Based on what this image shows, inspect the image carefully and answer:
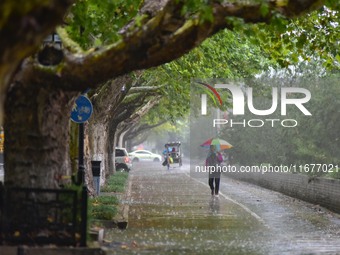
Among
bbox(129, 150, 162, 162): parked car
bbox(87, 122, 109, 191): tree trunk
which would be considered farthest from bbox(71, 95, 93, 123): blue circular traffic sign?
bbox(129, 150, 162, 162): parked car

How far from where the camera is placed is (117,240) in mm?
16172

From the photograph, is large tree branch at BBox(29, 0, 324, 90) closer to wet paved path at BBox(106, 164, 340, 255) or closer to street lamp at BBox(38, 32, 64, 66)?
street lamp at BBox(38, 32, 64, 66)

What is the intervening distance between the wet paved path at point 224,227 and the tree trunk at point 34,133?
6.25 ft

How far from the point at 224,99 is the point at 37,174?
89.7 feet

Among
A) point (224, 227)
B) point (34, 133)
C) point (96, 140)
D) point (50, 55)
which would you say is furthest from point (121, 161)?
point (50, 55)

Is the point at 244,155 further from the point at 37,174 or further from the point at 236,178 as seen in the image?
the point at 37,174

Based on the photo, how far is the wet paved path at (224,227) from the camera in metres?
15.5

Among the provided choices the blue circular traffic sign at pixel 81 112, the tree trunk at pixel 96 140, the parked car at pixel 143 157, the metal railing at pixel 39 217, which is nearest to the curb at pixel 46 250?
the metal railing at pixel 39 217

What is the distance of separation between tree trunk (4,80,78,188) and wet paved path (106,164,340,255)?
1.91 m

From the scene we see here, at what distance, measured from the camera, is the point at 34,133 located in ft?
44.6

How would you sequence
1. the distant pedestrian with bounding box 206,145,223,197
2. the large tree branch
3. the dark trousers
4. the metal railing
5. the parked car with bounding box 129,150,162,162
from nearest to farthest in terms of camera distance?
1. the large tree branch
2. the metal railing
3. the distant pedestrian with bounding box 206,145,223,197
4. the dark trousers
5. the parked car with bounding box 129,150,162,162

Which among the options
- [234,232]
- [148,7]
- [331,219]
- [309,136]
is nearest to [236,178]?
[309,136]

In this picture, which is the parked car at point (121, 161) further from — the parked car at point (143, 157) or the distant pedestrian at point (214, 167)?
the parked car at point (143, 157)

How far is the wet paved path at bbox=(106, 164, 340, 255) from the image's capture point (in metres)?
15.5
